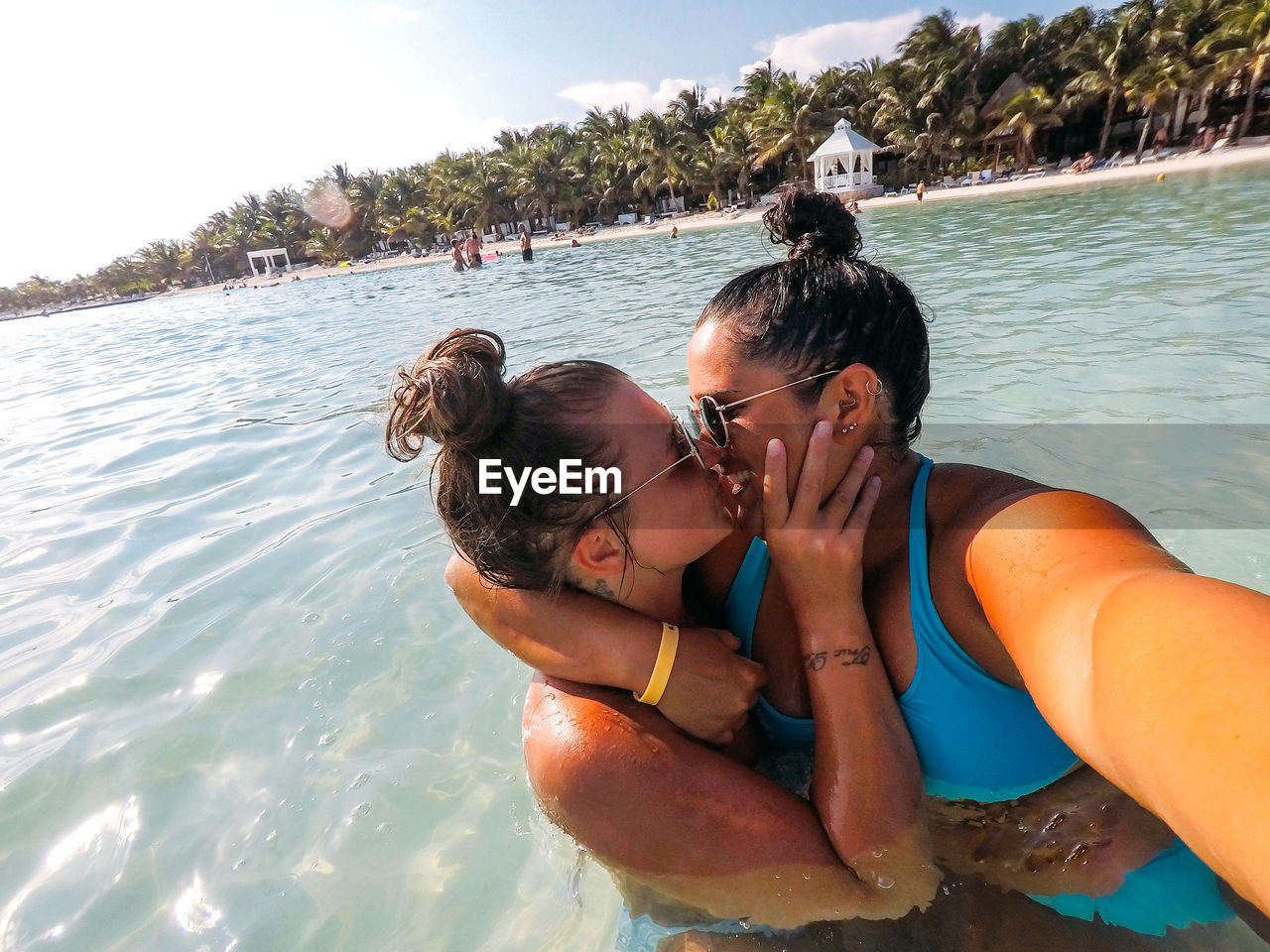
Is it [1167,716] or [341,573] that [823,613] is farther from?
[341,573]

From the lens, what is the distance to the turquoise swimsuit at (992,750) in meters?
1.56

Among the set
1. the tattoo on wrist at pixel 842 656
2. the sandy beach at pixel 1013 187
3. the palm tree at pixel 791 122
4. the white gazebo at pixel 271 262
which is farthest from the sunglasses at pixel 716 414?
the white gazebo at pixel 271 262

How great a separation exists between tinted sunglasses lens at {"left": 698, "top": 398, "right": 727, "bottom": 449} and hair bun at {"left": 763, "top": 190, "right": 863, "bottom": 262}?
18.5 inches

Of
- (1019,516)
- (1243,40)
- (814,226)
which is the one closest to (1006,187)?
(1243,40)

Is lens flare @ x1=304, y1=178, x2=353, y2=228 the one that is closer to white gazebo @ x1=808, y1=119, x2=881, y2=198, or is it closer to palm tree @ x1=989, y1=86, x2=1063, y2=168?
white gazebo @ x1=808, y1=119, x2=881, y2=198

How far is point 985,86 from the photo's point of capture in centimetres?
3572

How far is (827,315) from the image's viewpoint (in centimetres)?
168

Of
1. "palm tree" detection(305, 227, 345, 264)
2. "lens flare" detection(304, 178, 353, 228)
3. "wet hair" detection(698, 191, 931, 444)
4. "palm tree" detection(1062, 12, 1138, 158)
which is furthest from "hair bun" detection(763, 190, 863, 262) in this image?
"lens flare" detection(304, 178, 353, 228)

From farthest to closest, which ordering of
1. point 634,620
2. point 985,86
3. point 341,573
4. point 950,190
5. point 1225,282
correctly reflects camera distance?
1. point 985,86
2. point 950,190
3. point 1225,282
4. point 341,573
5. point 634,620

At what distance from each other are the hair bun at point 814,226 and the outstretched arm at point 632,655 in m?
1.08

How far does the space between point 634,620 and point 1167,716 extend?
1.13m

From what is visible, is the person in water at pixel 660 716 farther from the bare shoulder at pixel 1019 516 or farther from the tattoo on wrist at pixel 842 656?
the bare shoulder at pixel 1019 516

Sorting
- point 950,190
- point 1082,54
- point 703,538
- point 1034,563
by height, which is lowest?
point 950,190

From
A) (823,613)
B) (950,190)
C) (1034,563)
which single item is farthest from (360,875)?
(950,190)
